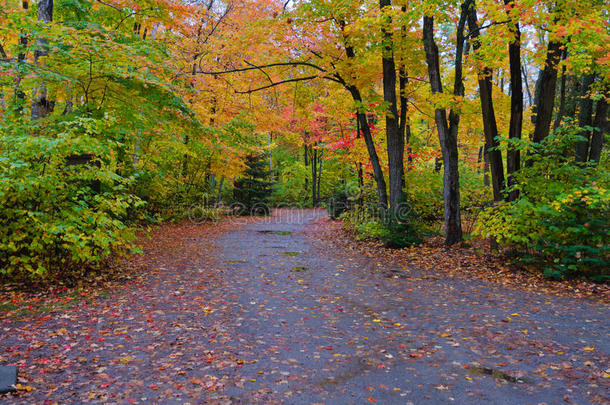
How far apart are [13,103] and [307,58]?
799cm

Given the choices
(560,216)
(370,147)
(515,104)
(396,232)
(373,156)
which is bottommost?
(396,232)

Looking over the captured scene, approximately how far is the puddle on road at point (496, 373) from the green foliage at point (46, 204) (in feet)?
18.2

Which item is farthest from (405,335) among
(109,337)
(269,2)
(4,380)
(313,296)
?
(269,2)

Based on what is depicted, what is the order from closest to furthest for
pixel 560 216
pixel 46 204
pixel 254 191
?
1. pixel 46 204
2. pixel 560 216
3. pixel 254 191

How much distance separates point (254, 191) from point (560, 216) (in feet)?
63.3

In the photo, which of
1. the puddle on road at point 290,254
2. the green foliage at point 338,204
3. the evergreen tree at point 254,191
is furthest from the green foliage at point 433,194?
the evergreen tree at point 254,191

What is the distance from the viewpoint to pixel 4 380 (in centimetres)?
333

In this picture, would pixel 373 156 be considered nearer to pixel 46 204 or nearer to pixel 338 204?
pixel 338 204

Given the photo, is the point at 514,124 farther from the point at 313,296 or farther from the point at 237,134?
the point at 237,134

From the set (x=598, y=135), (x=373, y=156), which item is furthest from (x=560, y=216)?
(x=598, y=135)

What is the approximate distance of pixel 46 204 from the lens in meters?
6.16

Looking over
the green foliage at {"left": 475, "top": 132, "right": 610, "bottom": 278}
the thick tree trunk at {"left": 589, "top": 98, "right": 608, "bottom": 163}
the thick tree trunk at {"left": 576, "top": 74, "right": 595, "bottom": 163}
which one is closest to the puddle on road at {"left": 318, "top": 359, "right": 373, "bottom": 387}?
the green foliage at {"left": 475, "top": 132, "right": 610, "bottom": 278}

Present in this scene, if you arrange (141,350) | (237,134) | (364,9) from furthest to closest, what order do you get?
(237,134) < (364,9) < (141,350)

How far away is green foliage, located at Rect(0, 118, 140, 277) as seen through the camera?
18.2ft
